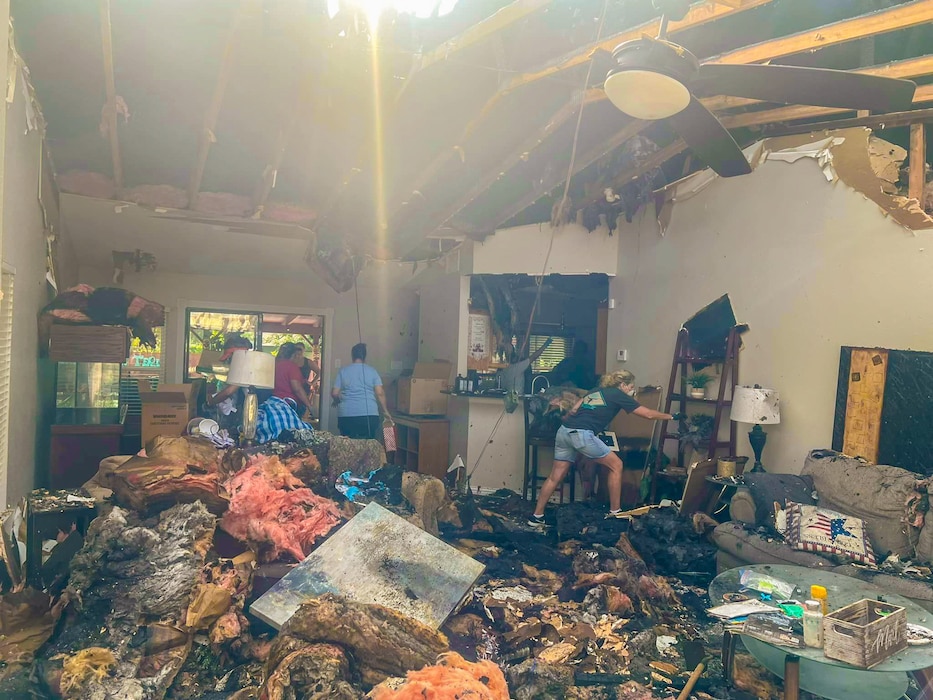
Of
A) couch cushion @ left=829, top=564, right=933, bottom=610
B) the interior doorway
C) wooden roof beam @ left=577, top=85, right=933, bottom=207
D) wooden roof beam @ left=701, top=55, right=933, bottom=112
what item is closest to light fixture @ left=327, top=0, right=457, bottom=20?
wooden roof beam @ left=701, top=55, right=933, bottom=112

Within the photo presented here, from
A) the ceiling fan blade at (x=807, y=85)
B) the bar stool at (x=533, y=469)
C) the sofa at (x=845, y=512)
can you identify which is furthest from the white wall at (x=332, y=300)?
A: the ceiling fan blade at (x=807, y=85)

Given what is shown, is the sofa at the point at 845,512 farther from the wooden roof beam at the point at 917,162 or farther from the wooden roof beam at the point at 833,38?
the wooden roof beam at the point at 833,38

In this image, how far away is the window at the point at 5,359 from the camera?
351 centimetres

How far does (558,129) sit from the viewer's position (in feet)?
15.7

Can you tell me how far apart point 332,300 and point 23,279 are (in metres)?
4.45

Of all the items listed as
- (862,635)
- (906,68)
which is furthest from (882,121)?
(862,635)

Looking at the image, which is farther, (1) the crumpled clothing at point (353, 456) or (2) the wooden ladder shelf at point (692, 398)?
(2) the wooden ladder shelf at point (692, 398)

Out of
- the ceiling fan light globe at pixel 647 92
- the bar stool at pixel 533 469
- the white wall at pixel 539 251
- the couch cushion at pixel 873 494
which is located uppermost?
the ceiling fan light globe at pixel 647 92

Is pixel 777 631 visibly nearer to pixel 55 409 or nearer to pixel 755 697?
pixel 755 697

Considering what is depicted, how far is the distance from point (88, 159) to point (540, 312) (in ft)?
17.8

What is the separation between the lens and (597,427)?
5473 millimetres

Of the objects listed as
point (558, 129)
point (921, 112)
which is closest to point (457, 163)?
point (558, 129)

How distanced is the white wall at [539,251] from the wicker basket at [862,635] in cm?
496

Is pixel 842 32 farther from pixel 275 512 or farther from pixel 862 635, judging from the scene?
pixel 275 512
